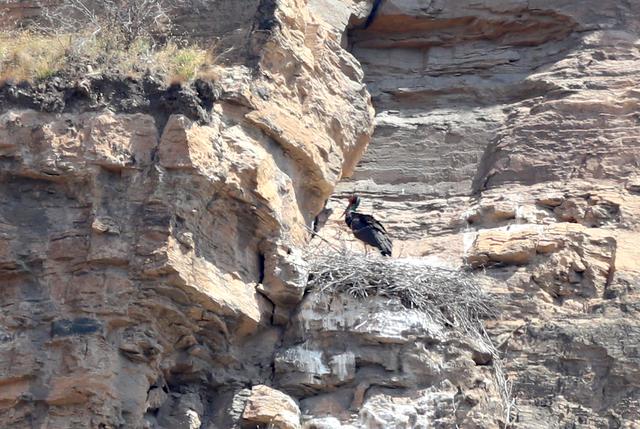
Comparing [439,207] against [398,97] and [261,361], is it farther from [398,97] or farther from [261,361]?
[261,361]

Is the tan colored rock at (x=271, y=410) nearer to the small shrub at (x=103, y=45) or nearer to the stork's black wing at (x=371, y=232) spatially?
the stork's black wing at (x=371, y=232)

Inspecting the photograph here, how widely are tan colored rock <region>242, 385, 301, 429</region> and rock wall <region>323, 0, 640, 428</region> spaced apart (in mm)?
579

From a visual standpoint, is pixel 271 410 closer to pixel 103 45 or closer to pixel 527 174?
pixel 103 45

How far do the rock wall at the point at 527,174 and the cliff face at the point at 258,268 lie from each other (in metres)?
0.02

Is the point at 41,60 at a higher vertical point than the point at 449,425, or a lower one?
higher

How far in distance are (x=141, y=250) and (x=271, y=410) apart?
1.43 m

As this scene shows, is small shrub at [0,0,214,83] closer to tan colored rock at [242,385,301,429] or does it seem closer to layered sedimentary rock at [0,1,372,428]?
layered sedimentary rock at [0,1,372,428]

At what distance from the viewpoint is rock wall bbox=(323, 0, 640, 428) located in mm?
13102

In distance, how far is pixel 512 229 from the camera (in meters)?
14.5

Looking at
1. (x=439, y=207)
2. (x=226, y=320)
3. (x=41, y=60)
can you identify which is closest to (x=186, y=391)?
(x=226, y=320)

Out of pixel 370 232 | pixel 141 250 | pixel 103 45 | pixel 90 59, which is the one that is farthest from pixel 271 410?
pixel 103 45

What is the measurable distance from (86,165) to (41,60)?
1.01 m

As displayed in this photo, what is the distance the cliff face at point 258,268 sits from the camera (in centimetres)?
1208

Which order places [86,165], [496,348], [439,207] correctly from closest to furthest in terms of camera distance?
[86,165]
[496,348]
[439,207]
